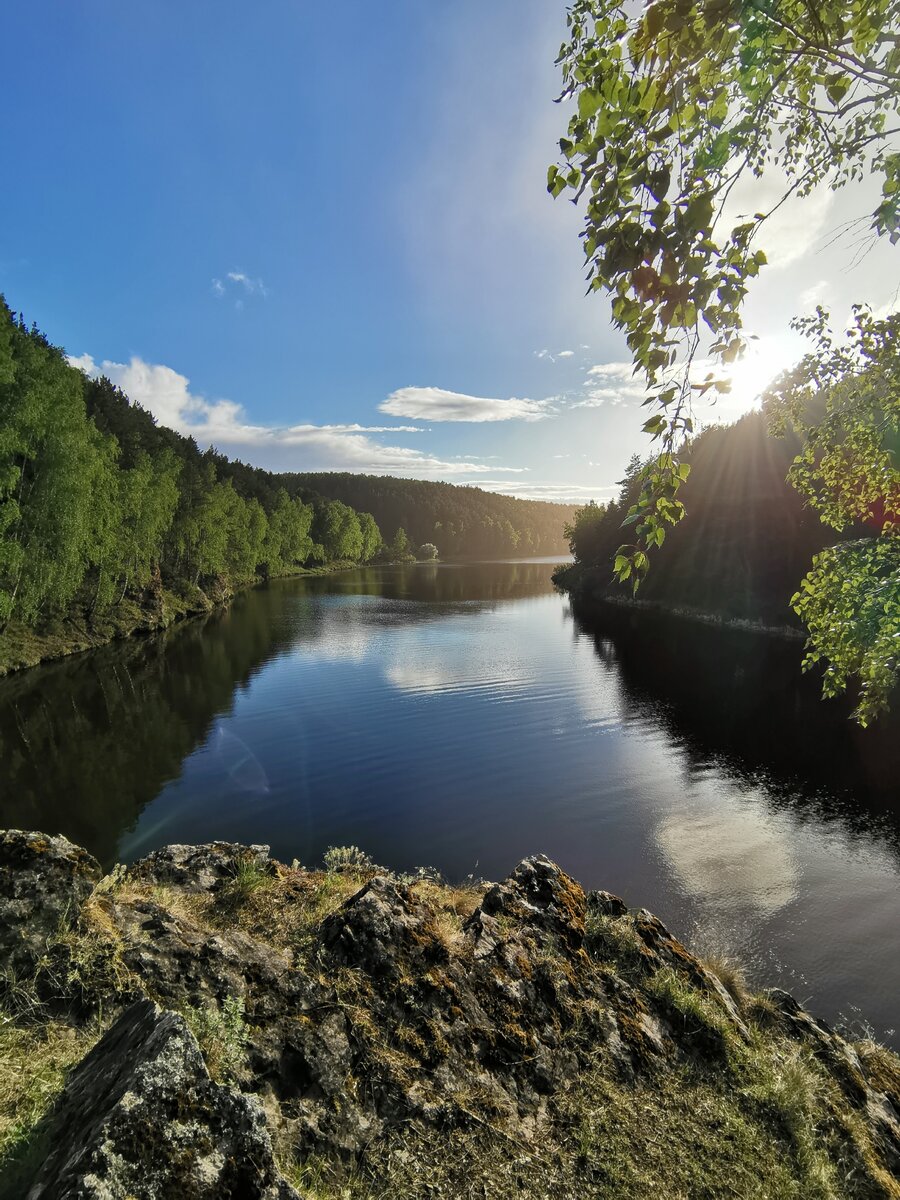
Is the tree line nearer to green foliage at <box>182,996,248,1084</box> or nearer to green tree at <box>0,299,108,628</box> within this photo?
green tree at <box>0,299,108,628</box>

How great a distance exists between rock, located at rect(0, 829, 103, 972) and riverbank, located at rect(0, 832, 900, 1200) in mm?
18

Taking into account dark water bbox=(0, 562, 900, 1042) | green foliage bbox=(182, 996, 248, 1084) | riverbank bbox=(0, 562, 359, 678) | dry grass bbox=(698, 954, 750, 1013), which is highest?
green foliage bbox=(182, 996, 248, 1084)

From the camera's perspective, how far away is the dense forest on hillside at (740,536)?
54875 mm

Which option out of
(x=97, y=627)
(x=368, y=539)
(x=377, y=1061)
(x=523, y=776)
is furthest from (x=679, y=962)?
(x=368, y=539)

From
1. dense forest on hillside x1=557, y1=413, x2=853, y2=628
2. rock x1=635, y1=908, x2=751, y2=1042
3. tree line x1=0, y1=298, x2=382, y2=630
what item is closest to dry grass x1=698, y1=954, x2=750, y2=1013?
rock x1=635, y1=908, x2=751, y2=1042

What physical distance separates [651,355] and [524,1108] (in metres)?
6.13

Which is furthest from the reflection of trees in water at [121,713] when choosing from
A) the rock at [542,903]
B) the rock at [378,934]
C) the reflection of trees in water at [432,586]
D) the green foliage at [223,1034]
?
the reflection of trees in water at [432,586]

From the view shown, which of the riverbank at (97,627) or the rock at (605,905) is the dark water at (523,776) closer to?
the riverbank at (97,627)

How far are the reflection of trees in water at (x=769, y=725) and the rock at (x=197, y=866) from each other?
1848 cm

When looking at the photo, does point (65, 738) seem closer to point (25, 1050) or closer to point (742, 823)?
point (25, 1050)

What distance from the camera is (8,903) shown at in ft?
16.8

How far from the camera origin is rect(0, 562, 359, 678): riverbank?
1406 inches

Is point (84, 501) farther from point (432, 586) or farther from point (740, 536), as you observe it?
point (432, 586)

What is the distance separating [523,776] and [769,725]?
15.0m
